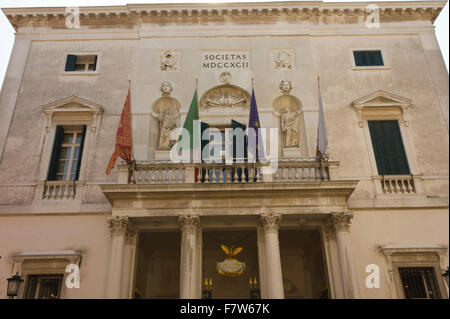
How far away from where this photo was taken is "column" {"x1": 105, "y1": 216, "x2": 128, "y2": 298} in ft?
39.2

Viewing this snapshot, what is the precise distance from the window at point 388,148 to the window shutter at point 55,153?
11.9 meters

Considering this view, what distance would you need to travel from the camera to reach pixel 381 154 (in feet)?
49.9

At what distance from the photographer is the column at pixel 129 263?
41.0 ft

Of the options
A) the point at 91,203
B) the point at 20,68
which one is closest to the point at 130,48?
the point at 20,68

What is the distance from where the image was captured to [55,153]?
15.4m

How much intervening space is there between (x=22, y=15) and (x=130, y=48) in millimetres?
4966

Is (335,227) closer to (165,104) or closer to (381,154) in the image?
(381,154)

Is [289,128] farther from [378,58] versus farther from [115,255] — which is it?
[115,255]

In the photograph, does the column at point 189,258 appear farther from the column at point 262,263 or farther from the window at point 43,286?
the window at point 43,286

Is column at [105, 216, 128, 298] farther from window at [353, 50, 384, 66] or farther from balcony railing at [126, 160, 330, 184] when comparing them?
window at [353, 50, 384, 66]

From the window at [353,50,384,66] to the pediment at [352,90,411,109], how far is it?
176 cm

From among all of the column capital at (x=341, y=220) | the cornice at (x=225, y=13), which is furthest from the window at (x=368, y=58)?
the column capital at (x=341, y=220)

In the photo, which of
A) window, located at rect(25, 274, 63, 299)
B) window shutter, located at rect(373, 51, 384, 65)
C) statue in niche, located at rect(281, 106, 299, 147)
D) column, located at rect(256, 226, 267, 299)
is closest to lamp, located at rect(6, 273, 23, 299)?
window, located at rect(25, 274, 63, 299)
